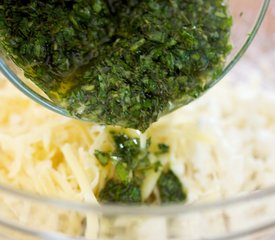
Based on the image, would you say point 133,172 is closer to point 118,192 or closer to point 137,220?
point 118,192

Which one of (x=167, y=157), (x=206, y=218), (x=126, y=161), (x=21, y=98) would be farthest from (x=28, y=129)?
(x=206, y=218)

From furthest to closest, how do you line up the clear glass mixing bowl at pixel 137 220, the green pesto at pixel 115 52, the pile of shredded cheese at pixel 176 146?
the pile of shredded cheese at pixel 176 146 → the green pesto at pixel 115 52 → the clear glass mixing bowl at pixel 137 220

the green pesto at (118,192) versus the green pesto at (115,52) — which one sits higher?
the green pesto at (115,52)

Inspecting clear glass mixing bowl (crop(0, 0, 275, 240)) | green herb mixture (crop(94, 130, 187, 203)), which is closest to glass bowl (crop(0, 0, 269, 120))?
green herb mixture (crop(94, 130, 187, 203))

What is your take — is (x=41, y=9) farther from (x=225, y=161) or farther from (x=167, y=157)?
(x=225, y=161)

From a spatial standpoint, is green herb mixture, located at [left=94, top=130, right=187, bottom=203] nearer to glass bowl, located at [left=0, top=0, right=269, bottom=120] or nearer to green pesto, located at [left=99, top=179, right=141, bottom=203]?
green pesto, located at [left=99, top=179, right=141, bottom=203]

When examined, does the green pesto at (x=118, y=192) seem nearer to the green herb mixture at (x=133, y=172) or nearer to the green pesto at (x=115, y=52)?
the green herb mixture at (x=133, y=172)

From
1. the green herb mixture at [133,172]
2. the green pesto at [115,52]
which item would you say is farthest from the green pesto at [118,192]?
the green pesto at [115,52]
